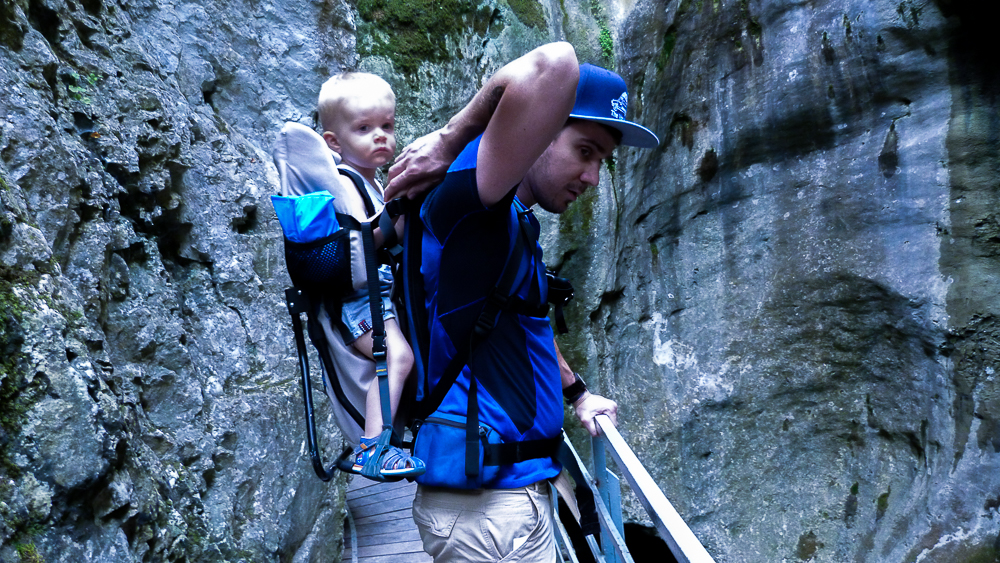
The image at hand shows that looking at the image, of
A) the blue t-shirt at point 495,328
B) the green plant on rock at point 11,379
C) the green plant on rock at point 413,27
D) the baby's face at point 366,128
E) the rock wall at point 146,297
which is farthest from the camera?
the green plant on rock at point 413,27

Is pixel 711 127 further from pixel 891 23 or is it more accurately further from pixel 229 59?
pixel 229 59

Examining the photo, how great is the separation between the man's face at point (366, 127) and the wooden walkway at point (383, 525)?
2613 mm

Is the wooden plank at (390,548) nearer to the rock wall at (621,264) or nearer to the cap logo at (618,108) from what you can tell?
the rock wall at (621,264)

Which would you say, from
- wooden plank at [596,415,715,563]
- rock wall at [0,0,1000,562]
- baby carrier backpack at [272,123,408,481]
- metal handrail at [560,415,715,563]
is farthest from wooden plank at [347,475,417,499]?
wooden plank at [596,415,715,563]

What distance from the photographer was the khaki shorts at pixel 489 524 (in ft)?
4.21

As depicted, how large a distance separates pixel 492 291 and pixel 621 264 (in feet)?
17.9

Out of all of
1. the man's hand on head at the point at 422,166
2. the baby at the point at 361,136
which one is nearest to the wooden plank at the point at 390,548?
the baby at the point at 361,136

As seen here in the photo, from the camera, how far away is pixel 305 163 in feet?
6.33

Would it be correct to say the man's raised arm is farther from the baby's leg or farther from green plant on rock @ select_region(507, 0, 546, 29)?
green plant on rock @ select_region(507, 0, 546, 29)

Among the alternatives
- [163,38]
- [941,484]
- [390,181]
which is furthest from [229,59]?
[941,484]

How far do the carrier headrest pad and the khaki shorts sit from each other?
100 cm

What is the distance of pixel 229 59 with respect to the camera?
4.58 m

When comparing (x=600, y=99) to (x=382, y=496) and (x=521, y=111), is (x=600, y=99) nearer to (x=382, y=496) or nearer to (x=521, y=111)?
(x=521, y=111)

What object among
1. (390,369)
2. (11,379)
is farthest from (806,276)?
(11,379)
